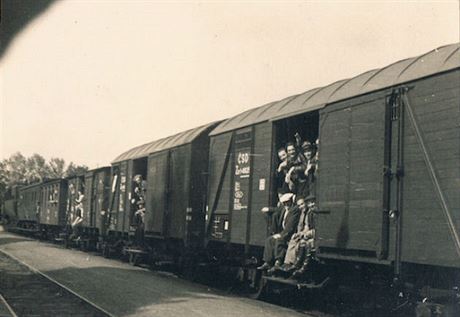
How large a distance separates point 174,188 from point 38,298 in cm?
483

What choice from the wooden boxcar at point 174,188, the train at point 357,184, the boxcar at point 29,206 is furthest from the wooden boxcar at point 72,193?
the train at point 357,184

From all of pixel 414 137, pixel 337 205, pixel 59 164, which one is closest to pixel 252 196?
pixel 337 205

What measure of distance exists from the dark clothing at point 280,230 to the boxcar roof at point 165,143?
4691 mm

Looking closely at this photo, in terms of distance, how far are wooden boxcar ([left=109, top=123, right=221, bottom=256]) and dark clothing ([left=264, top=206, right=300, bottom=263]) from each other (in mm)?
3952

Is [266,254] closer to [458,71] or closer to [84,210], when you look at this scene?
[458,71]

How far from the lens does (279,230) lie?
9.93 metres

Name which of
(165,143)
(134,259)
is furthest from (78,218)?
(165,143)

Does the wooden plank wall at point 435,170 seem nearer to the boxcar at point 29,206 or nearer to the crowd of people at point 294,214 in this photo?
the crowd of people at point 294,214

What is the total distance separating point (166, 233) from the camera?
15273 mm

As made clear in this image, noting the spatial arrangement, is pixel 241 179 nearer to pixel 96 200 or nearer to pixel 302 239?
pixel 302 239

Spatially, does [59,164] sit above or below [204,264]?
above

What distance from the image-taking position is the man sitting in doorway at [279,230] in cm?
960

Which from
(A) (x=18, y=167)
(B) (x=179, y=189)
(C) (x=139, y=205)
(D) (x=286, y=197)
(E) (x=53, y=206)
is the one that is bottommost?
(E) (x=53, y=206)

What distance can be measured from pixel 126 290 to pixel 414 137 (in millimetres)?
7399
